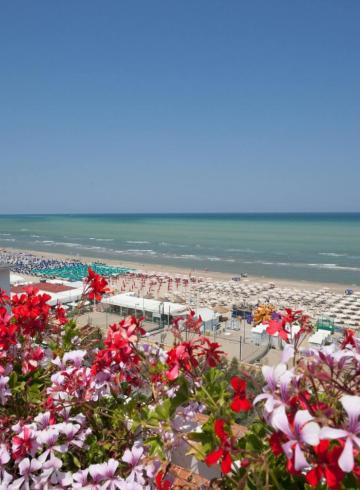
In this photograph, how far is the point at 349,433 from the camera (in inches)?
20.7

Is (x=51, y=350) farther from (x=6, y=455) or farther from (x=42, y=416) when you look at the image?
(x=6, y=455)

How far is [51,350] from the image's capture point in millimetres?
1615

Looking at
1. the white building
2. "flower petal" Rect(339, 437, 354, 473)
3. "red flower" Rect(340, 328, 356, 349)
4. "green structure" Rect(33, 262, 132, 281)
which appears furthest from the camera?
"green structure" Rect(33, 262, 132, 281)

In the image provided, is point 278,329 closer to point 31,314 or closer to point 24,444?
point 24,444

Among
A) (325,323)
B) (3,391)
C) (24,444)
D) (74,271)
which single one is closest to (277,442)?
(24,444)

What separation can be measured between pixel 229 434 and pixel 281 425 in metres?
0.24

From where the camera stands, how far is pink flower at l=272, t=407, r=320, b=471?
54cm

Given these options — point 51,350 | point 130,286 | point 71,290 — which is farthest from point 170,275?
point 51,350

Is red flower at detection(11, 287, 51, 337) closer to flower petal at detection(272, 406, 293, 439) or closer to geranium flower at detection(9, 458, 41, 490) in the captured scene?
geranium flower at detection(9, 458, 41, 490)

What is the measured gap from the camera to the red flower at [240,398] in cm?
66

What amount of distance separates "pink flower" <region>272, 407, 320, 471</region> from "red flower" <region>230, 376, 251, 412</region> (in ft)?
0.27

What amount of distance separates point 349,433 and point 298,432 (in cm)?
7

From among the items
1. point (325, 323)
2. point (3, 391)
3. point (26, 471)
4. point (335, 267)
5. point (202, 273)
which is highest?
point (3, 391)

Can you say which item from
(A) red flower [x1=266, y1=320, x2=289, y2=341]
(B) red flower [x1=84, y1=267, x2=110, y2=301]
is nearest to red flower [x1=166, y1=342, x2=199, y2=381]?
(A) red flower [x1=266, y1=320, x2=289, y2=341]
